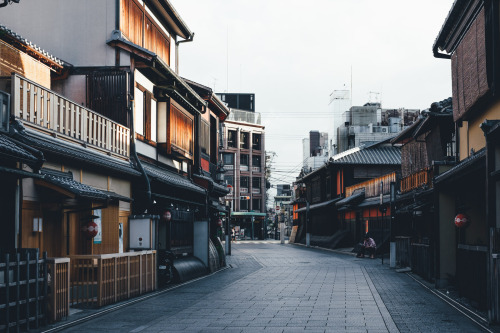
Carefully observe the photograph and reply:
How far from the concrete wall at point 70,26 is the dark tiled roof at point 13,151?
925 centimetres

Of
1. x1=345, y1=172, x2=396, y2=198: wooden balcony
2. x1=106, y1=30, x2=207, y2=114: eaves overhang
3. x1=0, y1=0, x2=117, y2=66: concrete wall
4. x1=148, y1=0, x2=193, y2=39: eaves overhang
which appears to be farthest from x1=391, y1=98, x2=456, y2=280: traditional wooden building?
x1=0, y1=0, x2=117, y2=66: concrete wall

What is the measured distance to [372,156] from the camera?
59.1 meters

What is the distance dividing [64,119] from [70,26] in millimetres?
6549

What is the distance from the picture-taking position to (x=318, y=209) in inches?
2601

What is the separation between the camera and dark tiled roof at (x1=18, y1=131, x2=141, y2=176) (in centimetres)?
1446

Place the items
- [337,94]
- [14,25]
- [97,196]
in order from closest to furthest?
[97,196]
[14,25]
[337,94]

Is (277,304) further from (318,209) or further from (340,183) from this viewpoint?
(318,209)

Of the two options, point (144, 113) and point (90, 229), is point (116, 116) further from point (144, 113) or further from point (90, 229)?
point (90, 229)

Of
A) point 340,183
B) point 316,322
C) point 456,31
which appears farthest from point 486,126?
point 340,183

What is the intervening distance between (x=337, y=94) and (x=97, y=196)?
68.2 m

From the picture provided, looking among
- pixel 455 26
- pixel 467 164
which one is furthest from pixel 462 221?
pixel 455 26

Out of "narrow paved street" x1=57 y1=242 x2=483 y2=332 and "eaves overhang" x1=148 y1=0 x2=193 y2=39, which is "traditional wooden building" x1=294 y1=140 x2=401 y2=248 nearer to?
"eaves overhang" x1=148 y1=0 x2=193 y2=39

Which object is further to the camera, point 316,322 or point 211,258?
point 211,258

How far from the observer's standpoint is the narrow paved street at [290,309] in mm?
12852
